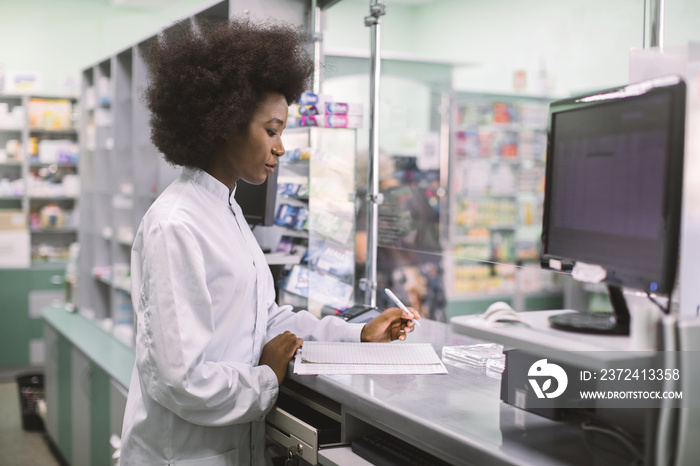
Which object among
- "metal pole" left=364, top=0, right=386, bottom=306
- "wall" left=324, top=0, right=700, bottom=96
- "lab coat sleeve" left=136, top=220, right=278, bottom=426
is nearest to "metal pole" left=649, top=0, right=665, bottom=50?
"metal pole" left=364, top=0, right=386, bottom=306

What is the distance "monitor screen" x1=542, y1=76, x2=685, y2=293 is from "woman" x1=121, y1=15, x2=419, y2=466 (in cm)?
74

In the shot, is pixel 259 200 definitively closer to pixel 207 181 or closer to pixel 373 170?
pixel 373 170

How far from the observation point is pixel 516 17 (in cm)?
814

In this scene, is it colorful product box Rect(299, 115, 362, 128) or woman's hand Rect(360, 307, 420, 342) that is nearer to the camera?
woman's hand Rect(360, 307, 420, 342)

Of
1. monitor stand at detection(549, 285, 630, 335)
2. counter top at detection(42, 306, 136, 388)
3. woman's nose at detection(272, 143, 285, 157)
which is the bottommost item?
counter top at detection(42, 306, 136, 388)

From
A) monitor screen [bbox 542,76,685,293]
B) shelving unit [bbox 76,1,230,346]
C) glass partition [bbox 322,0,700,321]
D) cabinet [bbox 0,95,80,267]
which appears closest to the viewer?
monitor screen [bbox 542,76,685,293]

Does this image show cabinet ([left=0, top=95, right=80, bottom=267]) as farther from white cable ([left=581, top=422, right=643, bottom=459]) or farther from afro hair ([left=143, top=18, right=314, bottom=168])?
white cable ([left=581, top=422, right=643, bottom=459])

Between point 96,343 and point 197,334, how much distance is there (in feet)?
9.01

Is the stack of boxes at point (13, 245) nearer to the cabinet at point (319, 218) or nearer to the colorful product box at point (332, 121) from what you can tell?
the cabinet at point (319, 218)

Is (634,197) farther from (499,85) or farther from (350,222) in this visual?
(499,85)

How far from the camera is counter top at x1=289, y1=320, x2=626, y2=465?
1.22m

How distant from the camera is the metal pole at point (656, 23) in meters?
1.81

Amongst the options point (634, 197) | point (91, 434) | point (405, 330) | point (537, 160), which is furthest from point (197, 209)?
point (537, 160)

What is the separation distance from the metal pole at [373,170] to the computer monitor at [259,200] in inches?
15.0
